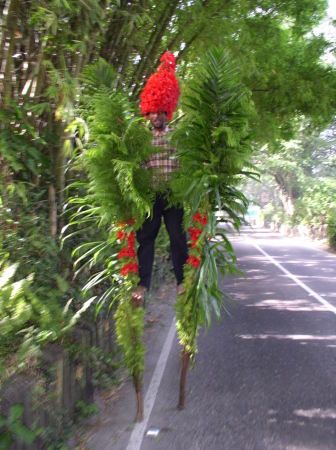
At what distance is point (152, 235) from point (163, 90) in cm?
124

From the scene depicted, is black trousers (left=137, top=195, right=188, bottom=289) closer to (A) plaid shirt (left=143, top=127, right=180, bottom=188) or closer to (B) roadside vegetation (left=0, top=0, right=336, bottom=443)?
(A) plaid shirt (left=143, top=127, right=180, bottom=188)

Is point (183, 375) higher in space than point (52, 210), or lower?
lower

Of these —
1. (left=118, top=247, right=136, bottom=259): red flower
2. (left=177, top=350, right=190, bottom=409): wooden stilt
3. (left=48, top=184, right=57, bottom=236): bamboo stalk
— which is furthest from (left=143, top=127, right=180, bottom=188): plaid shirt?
(left=48, top=184, right=57, bottom=236): bamboo stalk

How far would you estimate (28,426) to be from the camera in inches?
117

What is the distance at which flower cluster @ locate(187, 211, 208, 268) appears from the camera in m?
3.76

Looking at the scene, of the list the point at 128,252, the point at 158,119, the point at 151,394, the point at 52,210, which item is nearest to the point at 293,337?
the point at 151,394

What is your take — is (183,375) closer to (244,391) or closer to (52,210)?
(244,391)

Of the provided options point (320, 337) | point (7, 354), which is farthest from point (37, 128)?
point (320, 337)

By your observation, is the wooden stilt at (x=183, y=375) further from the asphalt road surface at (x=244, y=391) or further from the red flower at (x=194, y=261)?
the red flower at (x=194, y=261)

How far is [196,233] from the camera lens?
3.78 m

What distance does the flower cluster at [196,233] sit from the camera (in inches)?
148

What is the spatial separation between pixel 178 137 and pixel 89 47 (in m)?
1.95

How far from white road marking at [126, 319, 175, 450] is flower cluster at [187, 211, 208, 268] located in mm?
1360

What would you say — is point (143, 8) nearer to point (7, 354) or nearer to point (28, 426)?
point (7, 354)
